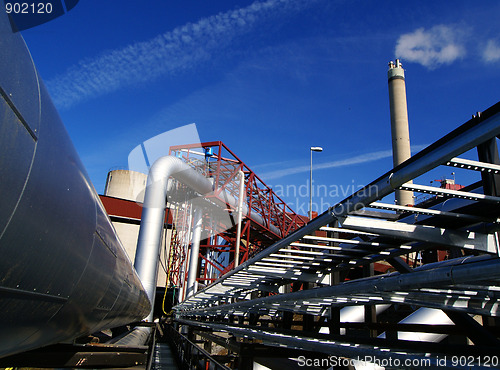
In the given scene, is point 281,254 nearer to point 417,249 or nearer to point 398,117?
point 417,249

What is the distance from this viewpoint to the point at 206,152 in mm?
19781

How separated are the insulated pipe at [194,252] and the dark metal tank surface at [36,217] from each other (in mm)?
15157

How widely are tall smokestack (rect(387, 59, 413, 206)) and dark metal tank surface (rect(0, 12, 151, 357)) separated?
30.3m

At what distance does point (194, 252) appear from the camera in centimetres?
1811

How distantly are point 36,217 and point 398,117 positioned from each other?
33.9 metres

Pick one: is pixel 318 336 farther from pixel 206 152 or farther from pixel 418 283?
pixel 206 152

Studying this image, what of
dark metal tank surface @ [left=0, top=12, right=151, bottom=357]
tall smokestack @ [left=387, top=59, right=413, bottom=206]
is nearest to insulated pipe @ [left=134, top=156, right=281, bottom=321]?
dark metal tank surface @ [left=0, top=12, right=151, bottom=357]

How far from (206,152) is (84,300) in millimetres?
17109

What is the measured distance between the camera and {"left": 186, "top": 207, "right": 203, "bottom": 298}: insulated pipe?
17625 millimetres

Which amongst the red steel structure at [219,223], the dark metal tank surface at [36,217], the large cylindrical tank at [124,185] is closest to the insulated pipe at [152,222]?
the red steel structure at [219,223]

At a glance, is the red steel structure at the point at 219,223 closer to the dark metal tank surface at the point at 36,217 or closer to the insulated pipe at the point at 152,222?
the insulated pipe at the point at 152,222

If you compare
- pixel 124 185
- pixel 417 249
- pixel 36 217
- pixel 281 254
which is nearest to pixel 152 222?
pixel 281 254

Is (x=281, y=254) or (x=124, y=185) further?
(x=124, y=185)

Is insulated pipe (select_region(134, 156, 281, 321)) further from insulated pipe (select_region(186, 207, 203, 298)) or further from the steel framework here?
the steel framework
